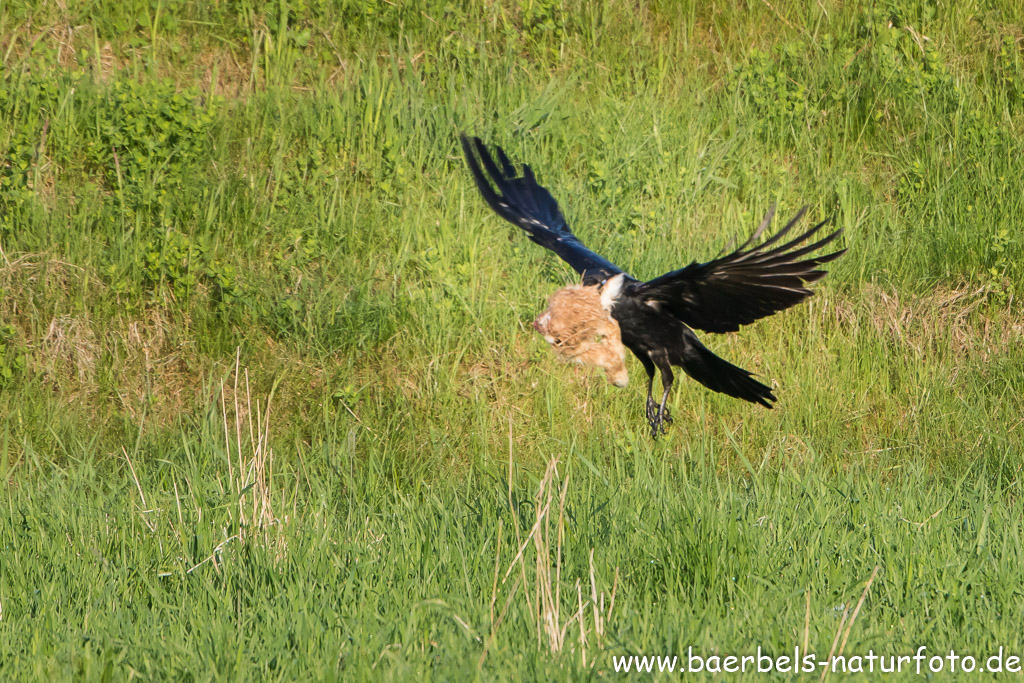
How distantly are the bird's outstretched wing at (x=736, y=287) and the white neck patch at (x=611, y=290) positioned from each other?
0.08 metres

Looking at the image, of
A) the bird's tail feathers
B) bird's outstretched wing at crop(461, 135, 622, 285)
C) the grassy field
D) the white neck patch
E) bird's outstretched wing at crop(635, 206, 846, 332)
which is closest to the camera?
bird's outstretched wing at crop(635, 206, 846, 332)

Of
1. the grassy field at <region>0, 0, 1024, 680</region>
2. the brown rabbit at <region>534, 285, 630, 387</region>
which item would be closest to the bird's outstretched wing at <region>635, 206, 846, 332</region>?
the brown rabbit at <region>534, 285, 630, 387</region>

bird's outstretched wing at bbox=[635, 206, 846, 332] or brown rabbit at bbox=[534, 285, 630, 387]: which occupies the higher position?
bird's outstretched wing at bbox=[635, 206, 846, 332]

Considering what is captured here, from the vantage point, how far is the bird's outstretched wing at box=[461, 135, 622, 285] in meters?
4.49

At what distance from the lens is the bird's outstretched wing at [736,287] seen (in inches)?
136

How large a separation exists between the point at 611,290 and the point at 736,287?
17.8 inches

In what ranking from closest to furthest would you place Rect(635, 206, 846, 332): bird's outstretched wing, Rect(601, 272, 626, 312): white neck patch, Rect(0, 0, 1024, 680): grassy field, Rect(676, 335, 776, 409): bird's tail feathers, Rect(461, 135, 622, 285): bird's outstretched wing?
1. Rect(635, 206, 846, 332): bird's outstretched wing
2. Rect(601, 272, 626, 312): white neck patch
3. Rect(676, 335, 776, 409): bird's tail feathers
4. Rect(0, 0, 1024, 680): grassy field
5. Rect(461, 135, 622, 285): bird's outstretched wing

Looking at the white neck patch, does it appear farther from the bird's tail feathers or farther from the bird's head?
the bird's tail feathers

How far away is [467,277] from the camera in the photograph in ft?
20.0

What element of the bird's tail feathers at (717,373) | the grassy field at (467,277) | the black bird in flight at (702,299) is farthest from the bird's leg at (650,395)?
the grassy field at (467,277)

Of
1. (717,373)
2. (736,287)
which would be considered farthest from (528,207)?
(736,287)

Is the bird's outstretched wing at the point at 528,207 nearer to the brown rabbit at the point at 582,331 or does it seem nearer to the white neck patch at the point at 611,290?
the white neck patch at the point at 611,290

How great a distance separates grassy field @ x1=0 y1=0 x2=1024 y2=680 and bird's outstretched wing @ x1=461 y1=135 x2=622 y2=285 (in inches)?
37.2

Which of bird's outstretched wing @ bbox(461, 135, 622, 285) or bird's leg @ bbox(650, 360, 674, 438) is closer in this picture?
bird's leg @ bbox(650, 360, 674, 438)
